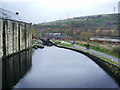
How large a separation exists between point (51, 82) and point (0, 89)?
331 cm

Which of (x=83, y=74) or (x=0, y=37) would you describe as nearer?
(x=83, y=74)

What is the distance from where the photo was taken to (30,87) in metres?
10.3

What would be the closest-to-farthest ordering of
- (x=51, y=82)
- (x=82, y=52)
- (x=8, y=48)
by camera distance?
(x=51, y=82)
(x=8, y=48)
(x=82, y=52)

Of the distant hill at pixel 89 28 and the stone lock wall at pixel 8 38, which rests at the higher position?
the distant hill at pixel 89 28

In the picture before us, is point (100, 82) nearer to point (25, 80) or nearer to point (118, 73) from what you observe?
point (118, 73)

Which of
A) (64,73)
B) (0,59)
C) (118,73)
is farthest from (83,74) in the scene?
(0,59)

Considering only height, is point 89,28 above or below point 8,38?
above

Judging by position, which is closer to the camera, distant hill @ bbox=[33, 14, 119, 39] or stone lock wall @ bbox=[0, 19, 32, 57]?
stone lock wall @ bbox=[0, 19, 32, 57]

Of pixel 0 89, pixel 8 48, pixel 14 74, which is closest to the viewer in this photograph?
pixel 0 89

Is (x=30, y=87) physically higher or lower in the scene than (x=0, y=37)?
lower

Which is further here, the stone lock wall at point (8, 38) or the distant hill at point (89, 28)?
Result: the distant hill at point (89, 28)

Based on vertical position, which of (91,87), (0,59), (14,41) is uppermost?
(14,41)

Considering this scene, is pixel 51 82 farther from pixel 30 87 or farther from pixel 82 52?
pixel 82 52

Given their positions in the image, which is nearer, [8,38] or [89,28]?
[8,38]
